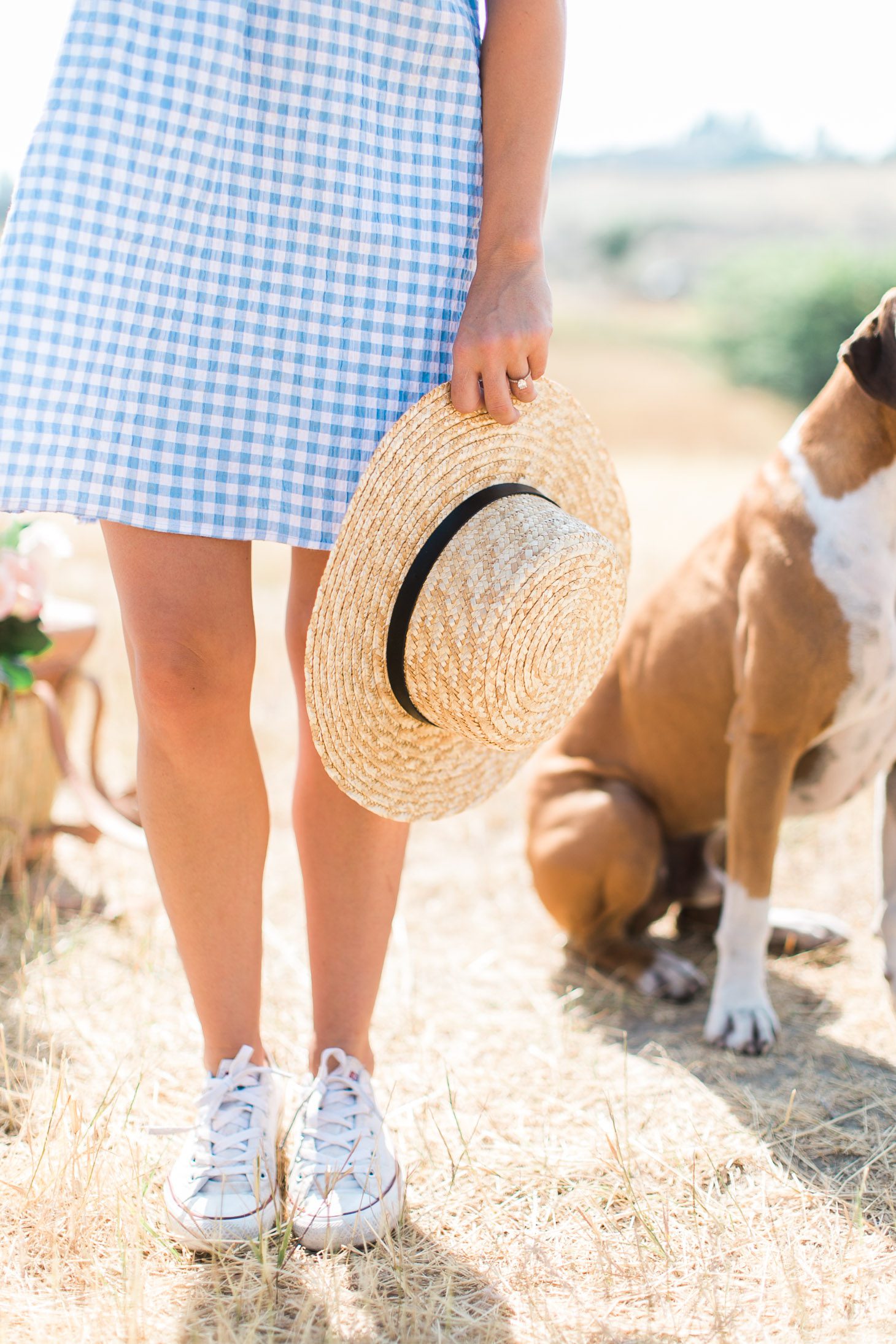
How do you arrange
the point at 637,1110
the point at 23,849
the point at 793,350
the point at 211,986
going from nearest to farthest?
the point at 211,986 → the point at 637,1110 → the point at 23,849 → the point at 793,350

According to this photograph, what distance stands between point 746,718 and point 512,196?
41.7 inches

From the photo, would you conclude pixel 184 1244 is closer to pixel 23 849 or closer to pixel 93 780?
pixel 23 849

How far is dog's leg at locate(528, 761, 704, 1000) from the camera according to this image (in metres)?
2.35

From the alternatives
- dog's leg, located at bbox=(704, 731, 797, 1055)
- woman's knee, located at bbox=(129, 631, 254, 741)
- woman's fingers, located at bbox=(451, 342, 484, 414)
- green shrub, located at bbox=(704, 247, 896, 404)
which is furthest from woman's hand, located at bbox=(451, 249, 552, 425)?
green shrub, located at bbox=(704, 247, 896, 404)

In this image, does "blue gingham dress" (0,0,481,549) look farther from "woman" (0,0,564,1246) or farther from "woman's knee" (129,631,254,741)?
"woman's knee" (129,631,254,741)

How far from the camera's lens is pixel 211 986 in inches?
62.9

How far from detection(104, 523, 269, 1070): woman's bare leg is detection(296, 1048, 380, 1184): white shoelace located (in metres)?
0.11

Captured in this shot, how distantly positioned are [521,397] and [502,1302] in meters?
1.21

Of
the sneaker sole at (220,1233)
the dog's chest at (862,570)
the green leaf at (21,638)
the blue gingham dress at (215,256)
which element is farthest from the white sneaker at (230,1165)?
the green leaf at (21,638)

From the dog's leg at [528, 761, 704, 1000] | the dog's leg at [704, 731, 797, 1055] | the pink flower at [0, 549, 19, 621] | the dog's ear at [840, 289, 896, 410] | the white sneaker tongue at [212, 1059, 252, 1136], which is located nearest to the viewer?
the white sneaker tongue at [212, 1059, 252, 1136]

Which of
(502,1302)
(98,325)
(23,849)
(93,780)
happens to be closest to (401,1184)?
(502,1302)

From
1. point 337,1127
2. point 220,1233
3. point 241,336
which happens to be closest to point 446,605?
point 241,336

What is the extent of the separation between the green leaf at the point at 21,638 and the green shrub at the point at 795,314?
2098cm

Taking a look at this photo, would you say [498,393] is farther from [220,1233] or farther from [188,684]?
[220,1233]
